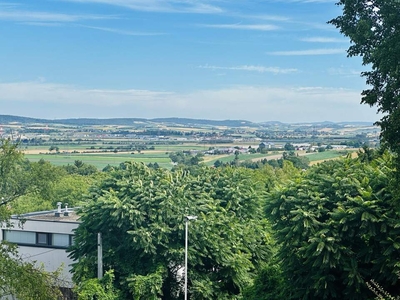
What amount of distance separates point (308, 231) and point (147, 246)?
8214mm

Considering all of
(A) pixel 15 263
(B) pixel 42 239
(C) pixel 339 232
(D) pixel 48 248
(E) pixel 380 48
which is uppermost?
(E) pixel 380 48

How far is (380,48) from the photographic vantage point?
44.9 ft

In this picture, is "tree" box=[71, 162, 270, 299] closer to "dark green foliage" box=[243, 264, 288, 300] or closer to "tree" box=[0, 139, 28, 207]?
"dark green foliage" box=[243, 264, 288, 300]

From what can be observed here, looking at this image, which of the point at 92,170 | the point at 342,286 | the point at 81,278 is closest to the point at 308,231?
the point at 342,286

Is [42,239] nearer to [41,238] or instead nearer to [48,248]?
[41,238]

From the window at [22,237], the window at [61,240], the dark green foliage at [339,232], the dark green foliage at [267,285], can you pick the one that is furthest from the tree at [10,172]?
the window at [22,237]

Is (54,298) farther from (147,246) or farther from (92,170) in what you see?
(92,170)

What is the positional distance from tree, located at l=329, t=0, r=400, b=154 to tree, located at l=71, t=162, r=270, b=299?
547 inches

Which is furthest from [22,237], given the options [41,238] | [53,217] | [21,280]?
[21,280]

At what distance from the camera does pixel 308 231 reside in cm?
2106

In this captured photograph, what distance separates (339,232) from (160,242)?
919 centimetres

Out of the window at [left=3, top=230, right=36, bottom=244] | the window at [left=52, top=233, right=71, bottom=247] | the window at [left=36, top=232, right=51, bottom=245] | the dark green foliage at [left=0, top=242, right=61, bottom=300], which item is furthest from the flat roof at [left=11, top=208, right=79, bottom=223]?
the dark green foliage at [left=0, top=242, right=61, bottom=300]

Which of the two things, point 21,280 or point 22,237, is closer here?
point 21,280

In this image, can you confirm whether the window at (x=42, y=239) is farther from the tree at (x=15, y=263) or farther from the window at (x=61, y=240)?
the tree at (x=15, y=263)
